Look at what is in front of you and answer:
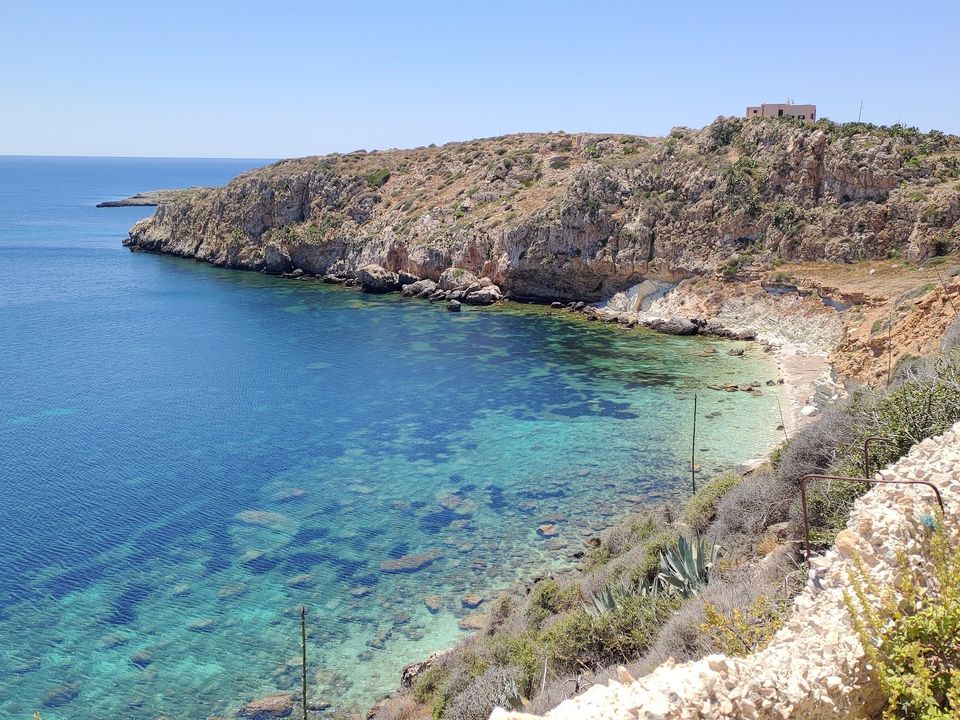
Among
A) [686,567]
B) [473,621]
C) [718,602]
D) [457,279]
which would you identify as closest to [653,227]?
[457,279]

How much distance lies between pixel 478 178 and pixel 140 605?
53336 millimetres

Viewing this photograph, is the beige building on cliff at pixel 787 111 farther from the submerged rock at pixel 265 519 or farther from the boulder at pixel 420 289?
the submerged rock at pixel 265 519

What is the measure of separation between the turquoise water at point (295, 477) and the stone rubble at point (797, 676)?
9.02m

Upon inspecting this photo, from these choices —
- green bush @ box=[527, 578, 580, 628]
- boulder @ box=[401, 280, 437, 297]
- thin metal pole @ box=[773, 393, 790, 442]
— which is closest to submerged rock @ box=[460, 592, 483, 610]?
green bush @ box=[527, 578, 580, 628]

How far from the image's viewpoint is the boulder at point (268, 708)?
42.4 feet

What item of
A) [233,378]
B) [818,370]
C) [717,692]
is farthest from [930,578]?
[233,378]

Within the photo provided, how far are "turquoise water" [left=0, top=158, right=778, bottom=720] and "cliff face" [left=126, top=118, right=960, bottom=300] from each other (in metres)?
6.70

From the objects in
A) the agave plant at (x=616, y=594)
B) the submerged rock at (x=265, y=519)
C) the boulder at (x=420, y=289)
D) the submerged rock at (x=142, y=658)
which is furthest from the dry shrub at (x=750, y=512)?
the boulder at (x=420, y=289)

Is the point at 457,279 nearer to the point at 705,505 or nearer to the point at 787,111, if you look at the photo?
the point at 787,111

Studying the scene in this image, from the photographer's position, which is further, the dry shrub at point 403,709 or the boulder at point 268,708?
the boulder at point 268,708

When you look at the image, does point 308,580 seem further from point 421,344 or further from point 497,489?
point 421,344

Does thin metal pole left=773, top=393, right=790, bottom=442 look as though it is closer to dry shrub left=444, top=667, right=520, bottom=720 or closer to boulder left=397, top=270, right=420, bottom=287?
dry shrub left=444, top=667, right=520, bottom=720

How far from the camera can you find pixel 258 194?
236ft

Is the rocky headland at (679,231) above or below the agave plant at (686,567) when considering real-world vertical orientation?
above
